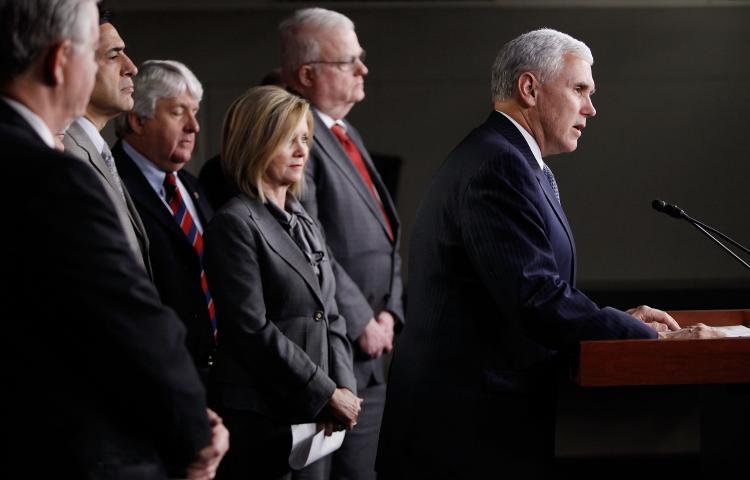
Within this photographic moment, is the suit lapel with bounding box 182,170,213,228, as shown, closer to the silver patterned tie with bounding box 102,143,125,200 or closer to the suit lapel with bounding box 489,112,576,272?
the silver patterned tie with bounding box 102,143,125,200

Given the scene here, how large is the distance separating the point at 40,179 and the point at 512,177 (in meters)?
1.15

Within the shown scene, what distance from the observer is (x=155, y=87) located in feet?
11.6

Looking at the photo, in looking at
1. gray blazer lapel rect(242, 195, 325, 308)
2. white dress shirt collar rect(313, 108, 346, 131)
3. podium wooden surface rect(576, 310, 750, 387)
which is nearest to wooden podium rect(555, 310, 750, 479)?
podium wooden surface rect(576, 310, 750, 387)

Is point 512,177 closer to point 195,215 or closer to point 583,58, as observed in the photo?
point 583,58

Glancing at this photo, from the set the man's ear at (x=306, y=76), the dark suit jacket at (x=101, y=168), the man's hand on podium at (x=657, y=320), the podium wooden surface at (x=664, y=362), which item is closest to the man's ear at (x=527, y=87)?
the man's hand on podium at (x=657, y=320)

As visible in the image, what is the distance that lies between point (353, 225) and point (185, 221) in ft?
2.02

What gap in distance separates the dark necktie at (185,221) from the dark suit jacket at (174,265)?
0.13 feet

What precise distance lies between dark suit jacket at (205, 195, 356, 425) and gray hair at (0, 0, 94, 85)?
1.26m

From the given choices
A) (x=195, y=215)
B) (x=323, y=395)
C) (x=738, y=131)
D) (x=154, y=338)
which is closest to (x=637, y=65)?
(x=738, y=131)

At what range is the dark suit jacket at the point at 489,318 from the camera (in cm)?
234

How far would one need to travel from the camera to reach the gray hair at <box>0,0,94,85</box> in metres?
1.62

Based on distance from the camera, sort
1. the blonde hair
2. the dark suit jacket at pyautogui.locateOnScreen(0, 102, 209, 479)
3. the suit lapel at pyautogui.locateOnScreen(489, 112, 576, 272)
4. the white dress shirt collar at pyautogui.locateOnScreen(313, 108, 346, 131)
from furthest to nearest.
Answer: the white dress shirt collar at pyautogui.locateOnScreen(313, 108, 346, 131) < the blonde hair < the suit lapel at pyautogui.locateOnScreen(489, 112, 576, 272) < the dark suit jacket at pyautogui.locateOnScreen(0, 102, 209, 479)

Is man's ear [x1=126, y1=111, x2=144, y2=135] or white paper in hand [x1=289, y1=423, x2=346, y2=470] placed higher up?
man's ear [x1=126, y1=111, x2=144, y2=135]

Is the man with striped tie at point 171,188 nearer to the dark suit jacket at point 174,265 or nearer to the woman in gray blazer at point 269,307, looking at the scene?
the dark suit jacket at point 174,265
